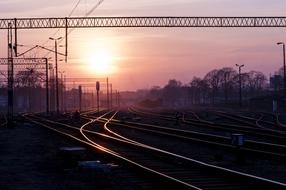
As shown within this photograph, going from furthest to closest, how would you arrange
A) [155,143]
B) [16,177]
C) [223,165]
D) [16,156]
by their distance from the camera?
[155,143] < [16,156] < [223,165] < [16,177]

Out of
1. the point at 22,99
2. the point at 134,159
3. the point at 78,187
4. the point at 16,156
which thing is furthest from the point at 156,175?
the point at 22,99

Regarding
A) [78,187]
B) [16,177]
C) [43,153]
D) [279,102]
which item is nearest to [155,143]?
[43,153]

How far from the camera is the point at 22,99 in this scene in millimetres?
176625

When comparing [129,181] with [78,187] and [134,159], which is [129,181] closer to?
[78,187]

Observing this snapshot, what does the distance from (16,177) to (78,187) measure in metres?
3.05

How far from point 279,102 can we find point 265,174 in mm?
74777

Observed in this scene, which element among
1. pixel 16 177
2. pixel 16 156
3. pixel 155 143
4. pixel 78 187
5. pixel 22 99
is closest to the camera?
pixel 78 187

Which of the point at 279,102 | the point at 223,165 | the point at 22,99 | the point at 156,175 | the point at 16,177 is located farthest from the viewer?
the point at 22,99

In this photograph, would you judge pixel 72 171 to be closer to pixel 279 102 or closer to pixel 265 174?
pixel 265 174

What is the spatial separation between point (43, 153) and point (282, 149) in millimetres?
8782

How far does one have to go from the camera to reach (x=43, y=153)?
24.7 m

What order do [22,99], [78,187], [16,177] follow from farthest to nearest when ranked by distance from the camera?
[22,99]
[16,177]
[78,187]

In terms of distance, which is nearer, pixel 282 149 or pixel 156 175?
pixel 156 175

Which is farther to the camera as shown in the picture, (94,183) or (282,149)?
(282,149)
